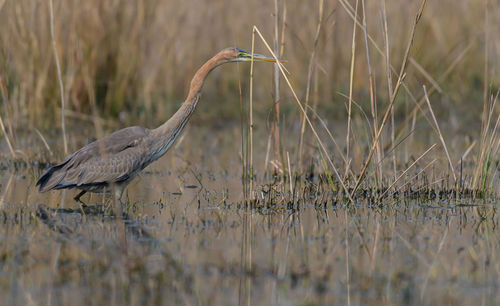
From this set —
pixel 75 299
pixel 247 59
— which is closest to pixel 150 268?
pixel 75 299

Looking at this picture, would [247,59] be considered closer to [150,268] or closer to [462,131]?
[150,268]

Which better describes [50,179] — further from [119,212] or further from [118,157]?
[119,212]

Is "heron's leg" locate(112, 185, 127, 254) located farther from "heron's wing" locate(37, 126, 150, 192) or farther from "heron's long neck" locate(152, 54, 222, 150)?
"heron's long neck" locate(152, 54, 222, 150)

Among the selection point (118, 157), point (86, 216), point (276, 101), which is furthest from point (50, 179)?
point (276, 101)

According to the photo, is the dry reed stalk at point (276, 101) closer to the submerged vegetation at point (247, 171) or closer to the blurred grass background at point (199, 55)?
the submerged vegetation at point (247, 171)

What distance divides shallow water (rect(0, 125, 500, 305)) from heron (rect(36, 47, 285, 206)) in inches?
8.1

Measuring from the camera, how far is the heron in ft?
21.4

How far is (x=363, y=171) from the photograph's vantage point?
617cm

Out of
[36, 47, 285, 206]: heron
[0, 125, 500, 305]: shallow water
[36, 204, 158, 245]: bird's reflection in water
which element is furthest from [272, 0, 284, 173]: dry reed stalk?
[36, 204, 158, 245]: bird's reflection in water

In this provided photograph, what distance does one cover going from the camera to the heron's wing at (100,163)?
6.48 meters

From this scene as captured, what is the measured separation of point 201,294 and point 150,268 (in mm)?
535

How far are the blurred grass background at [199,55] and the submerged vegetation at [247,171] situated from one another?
0.03 m

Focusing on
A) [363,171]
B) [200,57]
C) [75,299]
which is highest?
[200,57]

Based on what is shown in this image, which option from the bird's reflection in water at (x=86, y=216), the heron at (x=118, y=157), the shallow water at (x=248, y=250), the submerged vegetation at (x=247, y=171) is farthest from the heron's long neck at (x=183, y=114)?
the bird's reflection in water at (x=86, y=216)
